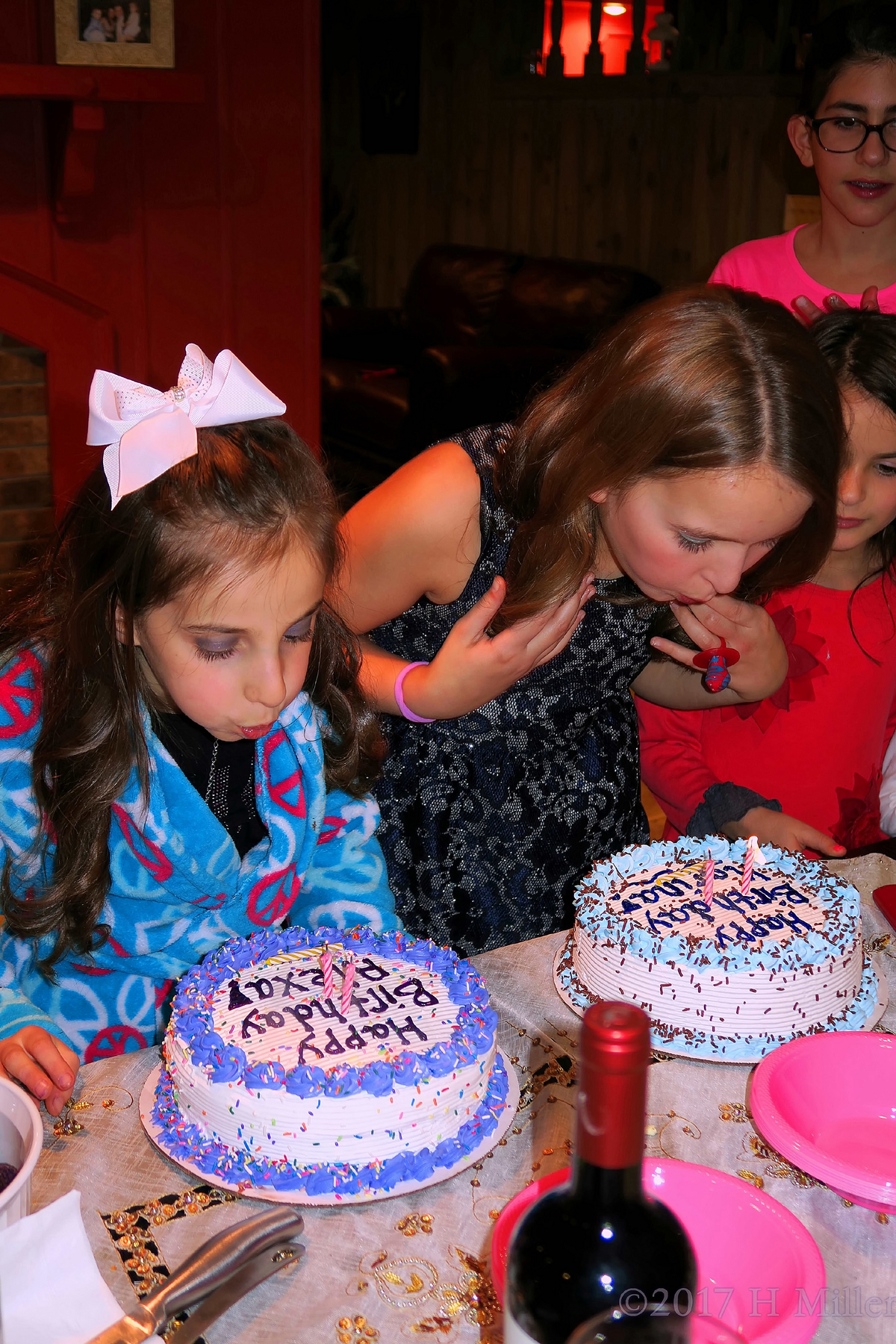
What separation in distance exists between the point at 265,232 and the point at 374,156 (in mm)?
5384

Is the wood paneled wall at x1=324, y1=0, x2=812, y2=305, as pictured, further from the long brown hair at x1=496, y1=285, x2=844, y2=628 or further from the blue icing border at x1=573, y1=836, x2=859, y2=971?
the blue icing border at x1=573, y1=836, x2=859, y2=971

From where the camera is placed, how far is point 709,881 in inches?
47.3

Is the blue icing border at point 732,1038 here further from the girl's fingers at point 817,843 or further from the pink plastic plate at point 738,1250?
the girl's fingers at point 817,843

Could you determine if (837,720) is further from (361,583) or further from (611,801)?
(361,583)

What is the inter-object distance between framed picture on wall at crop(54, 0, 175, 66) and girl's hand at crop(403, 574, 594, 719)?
7.14 feet

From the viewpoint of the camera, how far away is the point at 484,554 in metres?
1.59

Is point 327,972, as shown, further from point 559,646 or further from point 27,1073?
point 559,646

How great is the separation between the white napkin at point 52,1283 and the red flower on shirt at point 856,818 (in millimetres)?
1367

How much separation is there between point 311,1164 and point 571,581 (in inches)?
31.5

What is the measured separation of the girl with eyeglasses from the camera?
209cm

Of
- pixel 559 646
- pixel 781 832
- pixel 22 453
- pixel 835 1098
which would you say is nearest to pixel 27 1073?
pixel 835 1098

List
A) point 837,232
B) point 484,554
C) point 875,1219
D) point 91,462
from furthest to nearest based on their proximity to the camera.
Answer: point 837,232, point 484,554, point 91,462, point 875,1219

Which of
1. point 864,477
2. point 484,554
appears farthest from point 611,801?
point 864,477

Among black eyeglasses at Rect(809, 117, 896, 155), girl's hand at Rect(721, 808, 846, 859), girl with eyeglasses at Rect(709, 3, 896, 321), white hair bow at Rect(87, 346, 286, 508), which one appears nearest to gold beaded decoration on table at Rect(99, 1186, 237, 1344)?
white hair bow at Rect(87, 346, 286, 508)
